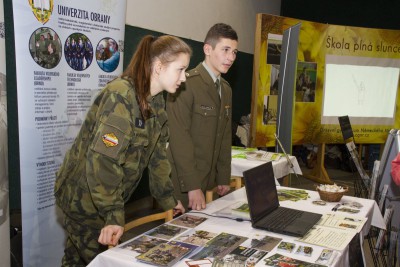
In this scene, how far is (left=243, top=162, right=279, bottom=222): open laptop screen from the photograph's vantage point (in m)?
1.48

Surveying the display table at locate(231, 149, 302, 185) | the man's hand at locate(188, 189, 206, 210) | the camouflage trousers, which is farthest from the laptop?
the display table at locate(231, 149, 302, 185)

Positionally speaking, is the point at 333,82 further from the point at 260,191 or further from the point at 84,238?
the point at 84,238

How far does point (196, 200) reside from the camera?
1839 millimetres

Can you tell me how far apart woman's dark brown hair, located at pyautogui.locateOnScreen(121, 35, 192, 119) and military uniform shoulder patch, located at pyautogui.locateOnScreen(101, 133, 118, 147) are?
0.51ft

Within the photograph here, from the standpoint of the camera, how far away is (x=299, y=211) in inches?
65.7

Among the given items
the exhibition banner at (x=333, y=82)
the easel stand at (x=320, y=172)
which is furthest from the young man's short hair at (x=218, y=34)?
the easel stand at (x=320, y=172)

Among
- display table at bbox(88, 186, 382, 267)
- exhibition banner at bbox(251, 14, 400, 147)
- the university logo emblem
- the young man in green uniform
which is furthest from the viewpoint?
exhibition banner at bbox(251, 14, 400, 147)

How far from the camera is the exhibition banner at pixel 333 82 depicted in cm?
444

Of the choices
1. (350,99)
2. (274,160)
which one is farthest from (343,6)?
(274,160)

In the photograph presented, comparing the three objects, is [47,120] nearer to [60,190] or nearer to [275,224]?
[60,190]

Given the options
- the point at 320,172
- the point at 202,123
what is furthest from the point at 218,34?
the point at 320,172

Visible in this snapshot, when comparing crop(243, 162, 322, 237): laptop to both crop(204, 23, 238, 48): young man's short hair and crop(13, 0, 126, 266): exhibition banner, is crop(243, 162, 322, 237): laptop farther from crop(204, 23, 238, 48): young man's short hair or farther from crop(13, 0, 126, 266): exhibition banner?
crop(13, 0, 126, 266): exhibition banner

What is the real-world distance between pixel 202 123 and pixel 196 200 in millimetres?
433

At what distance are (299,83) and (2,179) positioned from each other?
11.7 feet
